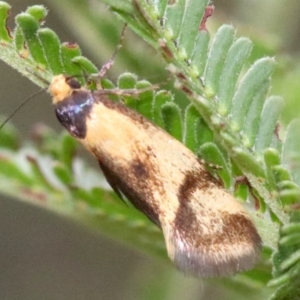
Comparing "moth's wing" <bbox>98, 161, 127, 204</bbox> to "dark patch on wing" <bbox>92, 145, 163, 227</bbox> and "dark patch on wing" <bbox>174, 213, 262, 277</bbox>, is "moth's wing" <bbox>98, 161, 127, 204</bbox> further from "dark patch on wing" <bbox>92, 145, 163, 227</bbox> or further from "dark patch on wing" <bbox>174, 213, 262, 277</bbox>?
"dark patch on wing" <bbox>174, 213, 262, 277</bbox>

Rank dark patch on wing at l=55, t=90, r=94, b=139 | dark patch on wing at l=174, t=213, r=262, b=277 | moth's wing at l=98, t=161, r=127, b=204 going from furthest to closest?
dark patch on wing at l=55, t=90, r=94, b=139 < moth's wing at l=98, t=161, r=127, b=204 < dark patch on wing at l=174, t=213, r=262, b=277

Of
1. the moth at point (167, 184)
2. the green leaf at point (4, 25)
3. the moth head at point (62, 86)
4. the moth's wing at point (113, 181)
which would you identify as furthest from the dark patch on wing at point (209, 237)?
the green leaf at point (4, 25)

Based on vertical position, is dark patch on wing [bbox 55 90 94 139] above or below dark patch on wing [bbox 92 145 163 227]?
above

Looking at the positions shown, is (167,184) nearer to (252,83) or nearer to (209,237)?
(209,237)

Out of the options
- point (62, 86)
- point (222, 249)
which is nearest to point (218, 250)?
point (222, 249)

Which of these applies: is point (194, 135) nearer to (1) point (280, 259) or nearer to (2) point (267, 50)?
(1) point (280, 259)

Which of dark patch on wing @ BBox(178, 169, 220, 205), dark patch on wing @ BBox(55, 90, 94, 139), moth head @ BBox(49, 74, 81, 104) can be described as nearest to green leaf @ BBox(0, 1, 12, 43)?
moth head @ BBox(49, 74, 81, 104)

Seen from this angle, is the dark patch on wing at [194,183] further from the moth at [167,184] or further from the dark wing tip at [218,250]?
the dark wing tip at [218,250]
